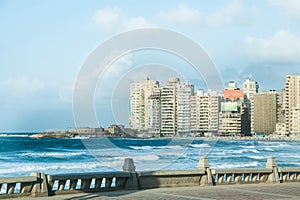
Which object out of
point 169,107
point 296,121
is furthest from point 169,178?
point 296,121

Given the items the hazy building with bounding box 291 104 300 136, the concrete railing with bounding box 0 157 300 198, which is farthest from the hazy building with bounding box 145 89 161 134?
the hazy building with bounding box 291 104 300 136

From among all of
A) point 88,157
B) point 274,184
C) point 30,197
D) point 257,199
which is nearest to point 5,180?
point 30,197

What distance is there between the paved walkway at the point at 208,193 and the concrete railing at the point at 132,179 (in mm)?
385

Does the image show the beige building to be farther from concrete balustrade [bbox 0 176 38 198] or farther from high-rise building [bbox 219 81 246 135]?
concrete balustrade [bbox 0 176 38 198]

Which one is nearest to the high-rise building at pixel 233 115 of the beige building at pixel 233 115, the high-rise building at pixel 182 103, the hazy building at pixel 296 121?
the beige building at pixel 233 115

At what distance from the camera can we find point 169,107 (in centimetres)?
2467

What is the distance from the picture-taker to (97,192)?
17.0 metres

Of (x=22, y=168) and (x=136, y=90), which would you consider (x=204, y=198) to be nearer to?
(x=136, y=90)

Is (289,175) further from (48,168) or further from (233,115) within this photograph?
(233,115)

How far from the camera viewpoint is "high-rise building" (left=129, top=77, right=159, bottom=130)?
17625 mm

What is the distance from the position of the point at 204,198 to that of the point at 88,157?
49624 millimetres

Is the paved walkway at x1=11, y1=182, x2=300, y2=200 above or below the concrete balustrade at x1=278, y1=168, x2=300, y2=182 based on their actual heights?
below

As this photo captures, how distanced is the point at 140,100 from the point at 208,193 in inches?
143

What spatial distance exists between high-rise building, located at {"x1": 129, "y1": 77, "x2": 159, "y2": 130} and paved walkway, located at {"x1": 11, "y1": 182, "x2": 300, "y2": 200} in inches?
86.3
